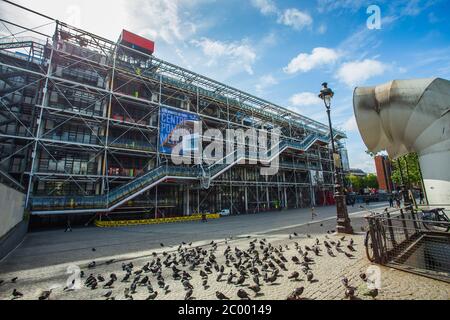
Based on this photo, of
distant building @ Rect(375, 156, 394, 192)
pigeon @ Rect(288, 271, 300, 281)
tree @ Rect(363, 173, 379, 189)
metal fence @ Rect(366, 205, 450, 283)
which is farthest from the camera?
tree @ Rect(363, 173, 379, 189)

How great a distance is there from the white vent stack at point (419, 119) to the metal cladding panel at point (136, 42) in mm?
24813

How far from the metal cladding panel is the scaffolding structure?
1.04m

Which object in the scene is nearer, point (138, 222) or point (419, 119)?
point (419, 119)

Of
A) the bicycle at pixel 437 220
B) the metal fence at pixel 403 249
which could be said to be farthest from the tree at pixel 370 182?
the metal fence at pixel 403 249

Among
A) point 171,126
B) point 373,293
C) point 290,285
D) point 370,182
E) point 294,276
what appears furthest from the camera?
point 370,182

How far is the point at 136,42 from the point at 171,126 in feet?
34.9

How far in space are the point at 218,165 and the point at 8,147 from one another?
57.3 ft

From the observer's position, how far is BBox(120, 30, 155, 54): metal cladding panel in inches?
912

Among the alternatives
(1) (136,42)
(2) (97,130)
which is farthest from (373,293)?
(1) (136,42)

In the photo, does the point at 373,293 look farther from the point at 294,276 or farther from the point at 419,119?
the point at 419,119

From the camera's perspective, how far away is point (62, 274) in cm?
517

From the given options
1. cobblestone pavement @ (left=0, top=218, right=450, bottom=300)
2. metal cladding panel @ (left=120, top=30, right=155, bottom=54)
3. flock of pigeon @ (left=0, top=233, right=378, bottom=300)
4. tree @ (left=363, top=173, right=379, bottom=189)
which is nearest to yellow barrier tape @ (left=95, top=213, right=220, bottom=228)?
cobblestone pavement @ (left=0, top=218, right=450, bottom=300)

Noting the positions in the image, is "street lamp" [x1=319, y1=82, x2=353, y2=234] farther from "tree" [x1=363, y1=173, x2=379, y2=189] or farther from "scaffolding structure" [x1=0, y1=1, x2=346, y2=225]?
"tree" [x1=363, y1=173, x2=379, y2=189]

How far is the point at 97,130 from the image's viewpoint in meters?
20.1
